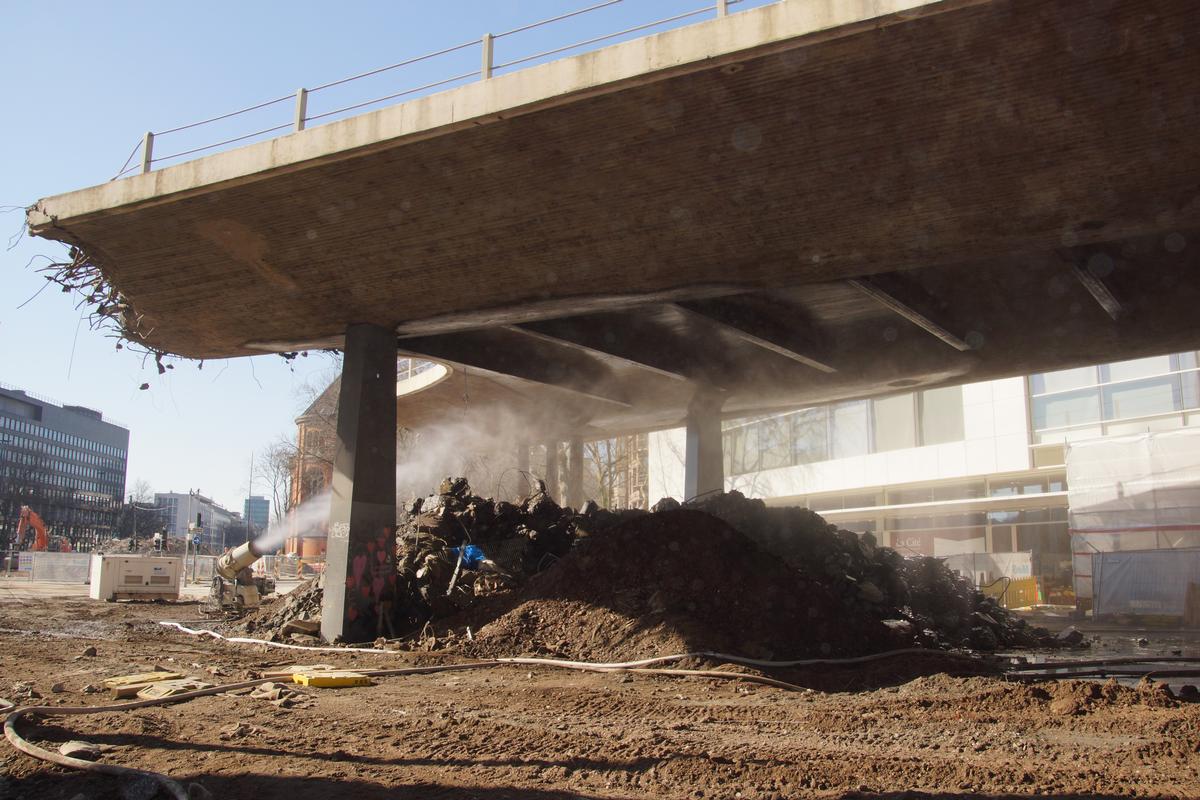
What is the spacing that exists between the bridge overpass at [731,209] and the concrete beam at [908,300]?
0.07 meters

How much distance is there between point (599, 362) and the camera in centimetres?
2277

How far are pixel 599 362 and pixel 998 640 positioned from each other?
1156 cm

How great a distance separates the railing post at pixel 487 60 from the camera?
1041 cm

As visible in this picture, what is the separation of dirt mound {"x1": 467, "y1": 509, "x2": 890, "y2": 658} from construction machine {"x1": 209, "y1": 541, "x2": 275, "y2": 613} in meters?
9.44

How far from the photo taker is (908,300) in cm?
1519

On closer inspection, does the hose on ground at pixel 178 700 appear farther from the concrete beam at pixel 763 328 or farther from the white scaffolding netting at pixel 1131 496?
the white scaffolding netting at pixel 1131 496

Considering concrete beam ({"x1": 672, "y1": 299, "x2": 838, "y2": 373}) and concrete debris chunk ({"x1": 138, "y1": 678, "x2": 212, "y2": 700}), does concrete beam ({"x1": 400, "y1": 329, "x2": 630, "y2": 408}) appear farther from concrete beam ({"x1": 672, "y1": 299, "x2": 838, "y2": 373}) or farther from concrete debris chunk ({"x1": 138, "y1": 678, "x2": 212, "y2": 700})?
concrete debris chunk ({"x1": 138, "y1": 678, "x2": 212, "y2": 700})

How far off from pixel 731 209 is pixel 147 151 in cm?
879

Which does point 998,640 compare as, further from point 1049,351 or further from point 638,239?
point 638,239

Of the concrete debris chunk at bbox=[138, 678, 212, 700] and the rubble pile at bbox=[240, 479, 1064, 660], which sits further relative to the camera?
the rubble pile at bbox=[240, 479, 1064, 660]

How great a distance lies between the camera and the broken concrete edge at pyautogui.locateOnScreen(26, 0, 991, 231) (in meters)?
8.30

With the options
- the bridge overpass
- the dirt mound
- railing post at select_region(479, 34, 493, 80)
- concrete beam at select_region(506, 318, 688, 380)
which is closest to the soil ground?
the dirt mound

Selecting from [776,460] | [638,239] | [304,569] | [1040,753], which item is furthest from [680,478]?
[1040,753]

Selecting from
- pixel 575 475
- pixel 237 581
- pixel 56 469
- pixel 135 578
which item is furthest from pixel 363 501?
pixel 56 469
